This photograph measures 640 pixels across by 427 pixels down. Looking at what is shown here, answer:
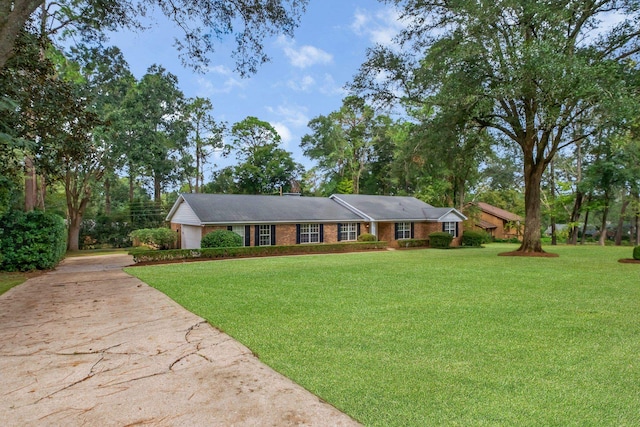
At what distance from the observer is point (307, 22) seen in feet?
30.7

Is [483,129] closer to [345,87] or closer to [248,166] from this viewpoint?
[345,87]

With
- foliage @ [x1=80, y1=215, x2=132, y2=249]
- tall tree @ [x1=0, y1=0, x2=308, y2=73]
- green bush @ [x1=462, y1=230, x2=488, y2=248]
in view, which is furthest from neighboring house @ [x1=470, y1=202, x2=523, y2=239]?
tall tree @ [x1=0, y1=0, x2=308, y2=73]

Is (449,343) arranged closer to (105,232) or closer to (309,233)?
(309,233)

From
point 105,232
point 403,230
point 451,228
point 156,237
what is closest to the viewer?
point 156,237

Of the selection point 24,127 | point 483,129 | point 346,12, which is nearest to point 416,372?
point 24,127

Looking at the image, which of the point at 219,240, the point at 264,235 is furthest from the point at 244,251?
the point at 264,235

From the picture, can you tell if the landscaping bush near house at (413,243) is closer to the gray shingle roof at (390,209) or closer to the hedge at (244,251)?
the hedge at (244,251)

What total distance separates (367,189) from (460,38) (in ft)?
91.1

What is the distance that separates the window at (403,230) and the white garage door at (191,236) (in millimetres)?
13938

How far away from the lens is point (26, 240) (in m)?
12.3

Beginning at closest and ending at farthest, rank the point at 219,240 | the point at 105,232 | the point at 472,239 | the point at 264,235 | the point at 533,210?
the point at 533,210, the point at 219,240, the point at 264,235, the point at 472,239, the point at 105,232

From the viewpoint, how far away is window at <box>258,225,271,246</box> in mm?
20609

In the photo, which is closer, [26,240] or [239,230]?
[26,240]

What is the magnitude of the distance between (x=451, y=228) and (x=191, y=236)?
1915cm
